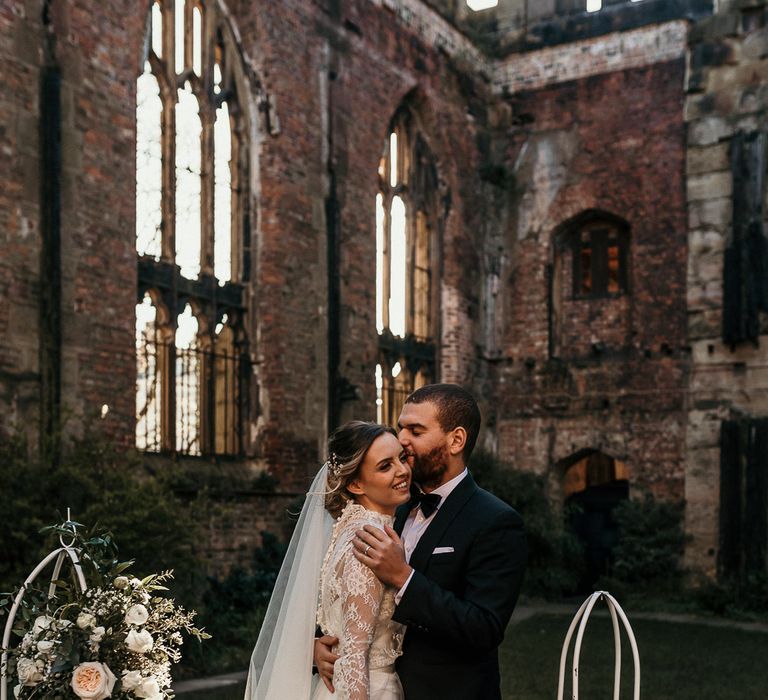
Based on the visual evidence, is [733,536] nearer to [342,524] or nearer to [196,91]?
[196,91]

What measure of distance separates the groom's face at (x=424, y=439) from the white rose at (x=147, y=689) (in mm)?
1157

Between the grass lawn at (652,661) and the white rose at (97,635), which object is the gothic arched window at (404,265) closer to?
the grass lawn at (652,661)

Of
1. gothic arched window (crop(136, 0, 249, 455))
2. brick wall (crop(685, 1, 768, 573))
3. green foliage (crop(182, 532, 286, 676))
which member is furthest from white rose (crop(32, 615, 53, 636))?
brick wall (crop(685, 1, 768, 573))

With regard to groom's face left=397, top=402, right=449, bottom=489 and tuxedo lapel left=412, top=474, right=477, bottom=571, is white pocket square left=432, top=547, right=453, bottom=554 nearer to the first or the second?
tuxedo lapel left=412, top=474, right=477, bottom=571

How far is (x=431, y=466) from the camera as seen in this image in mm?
3711

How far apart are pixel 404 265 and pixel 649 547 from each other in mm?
5740

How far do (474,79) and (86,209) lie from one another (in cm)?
973

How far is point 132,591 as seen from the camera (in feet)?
13.0

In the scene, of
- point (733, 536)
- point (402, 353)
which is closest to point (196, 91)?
point (402, 353)

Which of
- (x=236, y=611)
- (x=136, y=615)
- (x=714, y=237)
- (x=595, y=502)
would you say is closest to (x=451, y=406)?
(x=136, y=615)

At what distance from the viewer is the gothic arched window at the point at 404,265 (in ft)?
55.0

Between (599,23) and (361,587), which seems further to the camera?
(599,23)

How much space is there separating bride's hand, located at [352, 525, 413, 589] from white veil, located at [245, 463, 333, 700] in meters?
0.44

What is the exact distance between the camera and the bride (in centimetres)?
345
